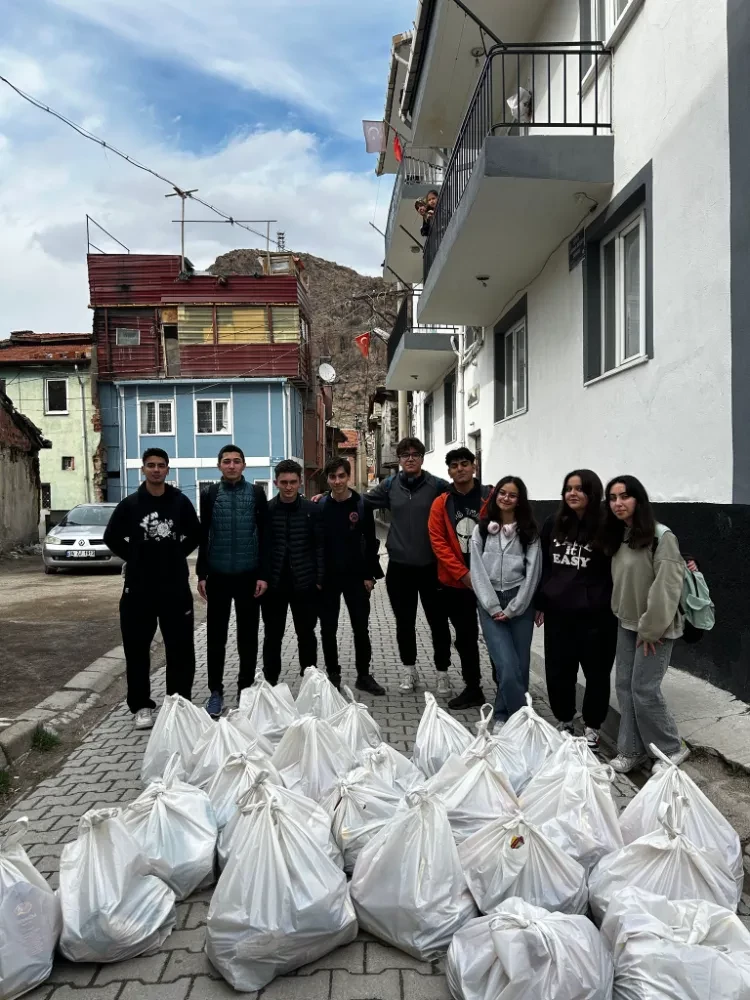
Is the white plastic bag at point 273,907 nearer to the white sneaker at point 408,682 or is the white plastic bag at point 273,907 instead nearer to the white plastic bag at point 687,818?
the white plastic bag at point 687,818

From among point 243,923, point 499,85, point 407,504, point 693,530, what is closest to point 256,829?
point 243,923

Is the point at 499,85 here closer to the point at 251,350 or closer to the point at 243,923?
the point at 243,923

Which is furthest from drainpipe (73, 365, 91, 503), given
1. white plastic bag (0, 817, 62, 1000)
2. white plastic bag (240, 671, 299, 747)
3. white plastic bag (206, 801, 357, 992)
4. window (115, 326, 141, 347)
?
white plastic bag (206, 801, 357, 992)

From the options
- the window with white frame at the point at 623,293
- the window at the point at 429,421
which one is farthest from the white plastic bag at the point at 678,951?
the window at the point at 429,421

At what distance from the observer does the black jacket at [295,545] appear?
562 centimetres

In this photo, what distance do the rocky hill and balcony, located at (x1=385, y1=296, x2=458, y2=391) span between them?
48547 mm

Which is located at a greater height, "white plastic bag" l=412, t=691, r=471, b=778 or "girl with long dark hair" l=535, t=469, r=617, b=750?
"girl with long dark hair" l=535, t=469, r=617, b=750

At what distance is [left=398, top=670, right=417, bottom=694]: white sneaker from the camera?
6105mm

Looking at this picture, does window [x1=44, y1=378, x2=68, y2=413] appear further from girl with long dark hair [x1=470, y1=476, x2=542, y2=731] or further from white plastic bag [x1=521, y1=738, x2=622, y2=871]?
white plastic bag [x1=521, y1=738, x2=622, y2=871]

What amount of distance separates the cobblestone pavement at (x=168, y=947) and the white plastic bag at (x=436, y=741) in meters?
0.74

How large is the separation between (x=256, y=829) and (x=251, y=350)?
28.9m

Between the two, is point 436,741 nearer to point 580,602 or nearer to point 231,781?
point 231,781

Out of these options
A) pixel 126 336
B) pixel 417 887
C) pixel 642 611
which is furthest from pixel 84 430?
pixel 417 887

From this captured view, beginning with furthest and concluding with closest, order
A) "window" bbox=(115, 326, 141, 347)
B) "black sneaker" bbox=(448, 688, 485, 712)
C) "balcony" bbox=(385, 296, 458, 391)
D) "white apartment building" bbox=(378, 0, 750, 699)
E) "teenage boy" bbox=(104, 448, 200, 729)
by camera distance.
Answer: "window" bbox=(115, 326, 141, 347) → "balcony" bbox=(385, 296, 458, 391) → "black sneaker" bbox=(448, 688, 485, 712) → "teenage boy" bbox=(104, 448, 200, 729) → "white apartment building" bbox=(378, 0, 750, 699)
